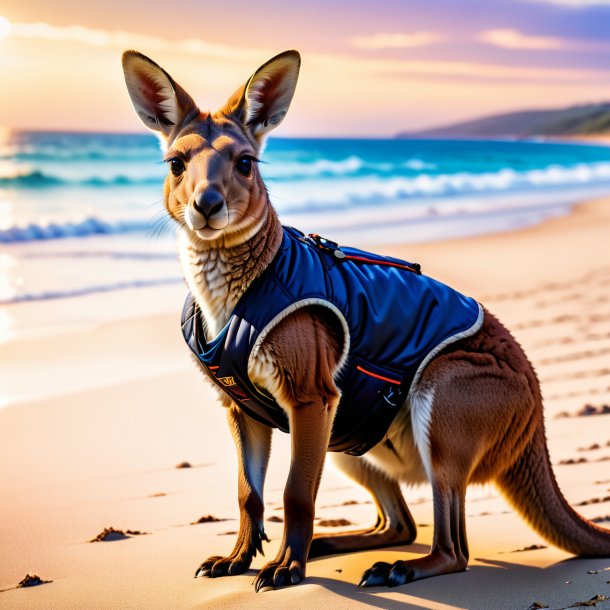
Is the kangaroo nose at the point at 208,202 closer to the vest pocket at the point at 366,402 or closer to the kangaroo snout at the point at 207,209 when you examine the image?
the kangaroo snout at the point at 207,209

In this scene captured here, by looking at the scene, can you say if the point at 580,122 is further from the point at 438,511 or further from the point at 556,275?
the point at 438,511

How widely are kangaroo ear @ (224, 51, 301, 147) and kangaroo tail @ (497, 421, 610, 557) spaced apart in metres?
1.64

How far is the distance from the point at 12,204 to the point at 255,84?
17355 mm

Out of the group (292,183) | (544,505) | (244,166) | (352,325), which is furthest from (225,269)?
Answer: (292,183)

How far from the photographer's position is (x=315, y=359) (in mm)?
3738

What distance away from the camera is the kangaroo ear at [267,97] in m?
3.91

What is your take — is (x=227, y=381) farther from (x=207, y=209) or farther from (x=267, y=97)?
(x=267, y=97)

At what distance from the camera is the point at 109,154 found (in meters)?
34.0

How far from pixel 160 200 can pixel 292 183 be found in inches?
926

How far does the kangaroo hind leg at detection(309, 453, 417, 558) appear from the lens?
4.38 meters

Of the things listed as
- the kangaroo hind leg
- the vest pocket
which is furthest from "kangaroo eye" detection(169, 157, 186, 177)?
the kangaroo hind leg

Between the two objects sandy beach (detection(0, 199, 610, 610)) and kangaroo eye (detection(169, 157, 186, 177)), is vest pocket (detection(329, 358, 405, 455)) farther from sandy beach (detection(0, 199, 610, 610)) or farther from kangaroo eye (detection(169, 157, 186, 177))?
kangaroo eye (detection(169, 157, 186, 177))

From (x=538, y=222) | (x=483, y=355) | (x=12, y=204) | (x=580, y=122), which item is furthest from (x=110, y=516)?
(x=580, y=122)

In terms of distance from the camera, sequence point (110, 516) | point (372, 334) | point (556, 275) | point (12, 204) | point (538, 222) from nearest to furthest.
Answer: point (372, 334) → point (110, 516) → point (556, 275) → point (538, 222) → point (12, 204)
